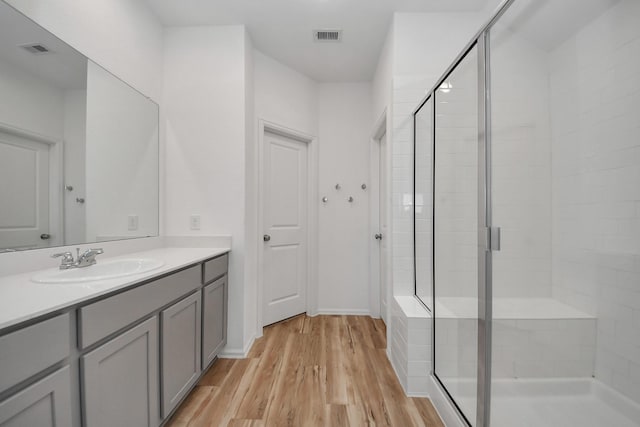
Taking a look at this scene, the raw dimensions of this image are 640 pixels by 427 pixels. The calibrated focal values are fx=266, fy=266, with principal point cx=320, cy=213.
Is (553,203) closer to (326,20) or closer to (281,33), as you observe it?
(326,20)

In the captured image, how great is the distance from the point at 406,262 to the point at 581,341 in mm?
1099

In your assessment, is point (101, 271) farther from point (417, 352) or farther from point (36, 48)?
point (417, 352)

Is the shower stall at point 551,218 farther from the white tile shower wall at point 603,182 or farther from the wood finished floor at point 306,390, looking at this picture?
the wood finished floor at point 306,390

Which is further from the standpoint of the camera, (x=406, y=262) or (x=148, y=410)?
(x=406, y=262)

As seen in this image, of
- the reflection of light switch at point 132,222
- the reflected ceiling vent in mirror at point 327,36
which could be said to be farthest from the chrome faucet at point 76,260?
the reflected ceiling vent in mirror at point 327,36

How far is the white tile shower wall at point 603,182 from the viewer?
732 mm

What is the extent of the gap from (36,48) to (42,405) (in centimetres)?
149

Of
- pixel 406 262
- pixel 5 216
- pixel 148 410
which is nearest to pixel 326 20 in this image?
pixel 406 262

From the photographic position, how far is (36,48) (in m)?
1.23

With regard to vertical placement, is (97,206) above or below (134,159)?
below

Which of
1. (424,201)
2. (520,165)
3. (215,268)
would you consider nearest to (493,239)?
(520,165)

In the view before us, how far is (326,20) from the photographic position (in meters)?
2.11

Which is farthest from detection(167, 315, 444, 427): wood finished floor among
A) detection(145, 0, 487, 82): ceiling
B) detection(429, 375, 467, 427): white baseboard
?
detection(145, 0, 487, 82): ceiling

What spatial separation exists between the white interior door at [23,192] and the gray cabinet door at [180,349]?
0.68 meters
